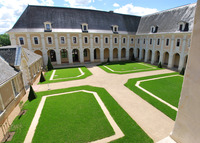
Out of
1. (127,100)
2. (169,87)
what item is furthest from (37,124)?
(169,87)

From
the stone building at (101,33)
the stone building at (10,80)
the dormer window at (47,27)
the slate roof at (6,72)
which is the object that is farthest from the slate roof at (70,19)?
the slate roof at (6,72)

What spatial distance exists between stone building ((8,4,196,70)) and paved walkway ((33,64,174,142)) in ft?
50.7

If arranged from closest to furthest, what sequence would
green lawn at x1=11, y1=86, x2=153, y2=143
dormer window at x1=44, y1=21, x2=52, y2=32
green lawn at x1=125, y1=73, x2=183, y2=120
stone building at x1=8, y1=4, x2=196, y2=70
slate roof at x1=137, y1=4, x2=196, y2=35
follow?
green lawn at x1=11, y1=86, x2=153, y2=143 < green lawn at x1=125, y1=73, x2=183, y2=120 < slate roof at x1=137, y1=4, x2=196, y2=35 < stone building at x1=8, y1=4, x2=196, y2=70 < dormer window at x1=44, y1=21, x2=52, y2=32

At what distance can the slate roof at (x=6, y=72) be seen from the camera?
11863 millimetres

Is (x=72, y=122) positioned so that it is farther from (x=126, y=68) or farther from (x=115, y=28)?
(x=115, y=28)

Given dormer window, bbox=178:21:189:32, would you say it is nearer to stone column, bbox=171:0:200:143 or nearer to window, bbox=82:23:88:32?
window, bbox=82:23:88:32

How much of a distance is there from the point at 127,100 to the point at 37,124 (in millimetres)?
9652

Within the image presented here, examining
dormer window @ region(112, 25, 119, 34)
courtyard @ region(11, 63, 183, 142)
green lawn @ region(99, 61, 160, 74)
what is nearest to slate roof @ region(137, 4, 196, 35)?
dormer window @ region(112, 25, 119, 34)

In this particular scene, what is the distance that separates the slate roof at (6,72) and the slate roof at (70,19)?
61.8 feet

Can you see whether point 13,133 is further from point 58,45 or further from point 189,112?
point 58,45

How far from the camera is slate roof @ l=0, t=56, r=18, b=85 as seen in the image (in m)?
11.9

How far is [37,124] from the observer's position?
34.7ft

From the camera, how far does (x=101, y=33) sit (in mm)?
35375

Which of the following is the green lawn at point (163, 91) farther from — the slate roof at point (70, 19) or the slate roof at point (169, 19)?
the slate roof at point (70, 19)
